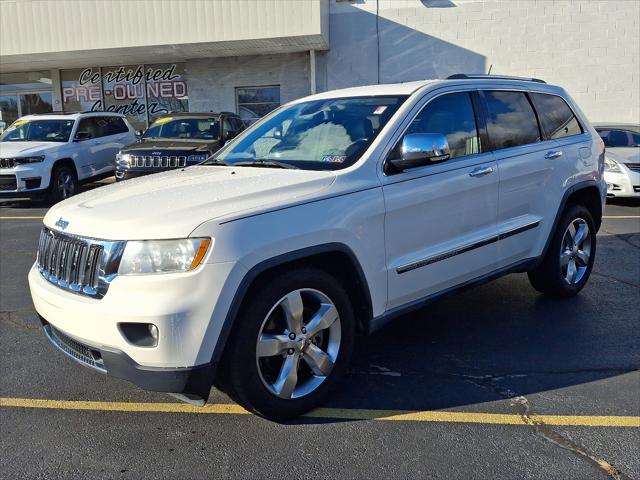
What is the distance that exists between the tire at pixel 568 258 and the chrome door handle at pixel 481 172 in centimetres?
117

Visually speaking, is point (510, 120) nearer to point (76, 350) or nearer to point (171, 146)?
point (76, 350)

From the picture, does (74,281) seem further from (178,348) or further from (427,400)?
(427,400)

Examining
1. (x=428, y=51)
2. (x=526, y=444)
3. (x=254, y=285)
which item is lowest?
(x=526, y=444)

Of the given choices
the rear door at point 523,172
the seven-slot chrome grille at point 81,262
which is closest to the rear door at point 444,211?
the rear door at point 523,172

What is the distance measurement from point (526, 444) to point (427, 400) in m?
0.64

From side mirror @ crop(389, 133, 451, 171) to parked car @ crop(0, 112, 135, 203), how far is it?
9.75m

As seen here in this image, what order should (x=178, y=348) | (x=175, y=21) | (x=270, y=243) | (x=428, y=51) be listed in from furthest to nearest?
1. (x=428, y=51)
2. (x=175, y=21)
3. (x=270, y=243)
4. (x=178, y=348)

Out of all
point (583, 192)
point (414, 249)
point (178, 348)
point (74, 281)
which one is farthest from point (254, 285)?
point (583, 192)

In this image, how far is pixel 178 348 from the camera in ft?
8.91

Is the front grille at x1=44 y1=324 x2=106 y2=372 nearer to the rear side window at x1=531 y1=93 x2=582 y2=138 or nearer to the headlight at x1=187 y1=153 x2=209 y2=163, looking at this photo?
the rear side window at x1=531 y1=93 x2=582 y2=138

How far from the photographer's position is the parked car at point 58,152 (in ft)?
36.8

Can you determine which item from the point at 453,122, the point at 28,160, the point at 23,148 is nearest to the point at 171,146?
the point at 28,160

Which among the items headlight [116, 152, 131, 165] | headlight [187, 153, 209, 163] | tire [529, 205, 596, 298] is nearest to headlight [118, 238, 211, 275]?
tire [529, 205, 596, 298]

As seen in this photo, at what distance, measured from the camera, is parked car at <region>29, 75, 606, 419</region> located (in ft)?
9.05
